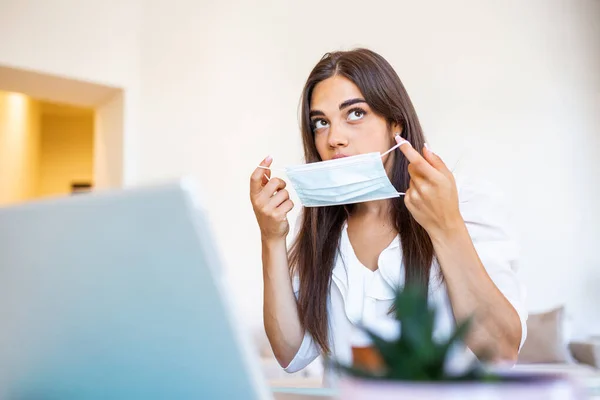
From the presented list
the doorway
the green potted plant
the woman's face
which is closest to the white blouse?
the woman's face

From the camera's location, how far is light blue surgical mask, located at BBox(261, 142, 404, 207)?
4.90 feet

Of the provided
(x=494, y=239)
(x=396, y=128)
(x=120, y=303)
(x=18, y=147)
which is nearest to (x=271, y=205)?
(x=396, y=128)

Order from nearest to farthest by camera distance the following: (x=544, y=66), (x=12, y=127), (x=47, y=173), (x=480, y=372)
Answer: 1. (x=480, y=372)
2. (x=544, y=66)
3. (x=12, y=127)
4. (x=47, y=173)

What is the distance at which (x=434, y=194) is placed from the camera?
3.94ft

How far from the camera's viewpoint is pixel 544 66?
458 cm

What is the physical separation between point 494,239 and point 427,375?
3.48ft

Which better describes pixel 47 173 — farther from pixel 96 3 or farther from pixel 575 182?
pixel 575 182

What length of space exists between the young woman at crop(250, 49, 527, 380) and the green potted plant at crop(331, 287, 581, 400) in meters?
0.81

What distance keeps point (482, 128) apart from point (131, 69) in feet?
8.23

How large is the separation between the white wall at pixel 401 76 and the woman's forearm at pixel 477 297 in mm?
2897

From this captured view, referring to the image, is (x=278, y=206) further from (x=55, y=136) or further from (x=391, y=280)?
(x=55, y=136)

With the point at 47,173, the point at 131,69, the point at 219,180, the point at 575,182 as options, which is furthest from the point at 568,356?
the point at 47,173

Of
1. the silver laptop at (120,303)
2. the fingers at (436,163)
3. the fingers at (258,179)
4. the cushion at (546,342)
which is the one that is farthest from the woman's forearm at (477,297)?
the cushion at (546,342)

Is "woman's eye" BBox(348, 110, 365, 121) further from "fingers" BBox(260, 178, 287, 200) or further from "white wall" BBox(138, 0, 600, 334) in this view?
"white wall" BBox(138, 0, 600, 334)
